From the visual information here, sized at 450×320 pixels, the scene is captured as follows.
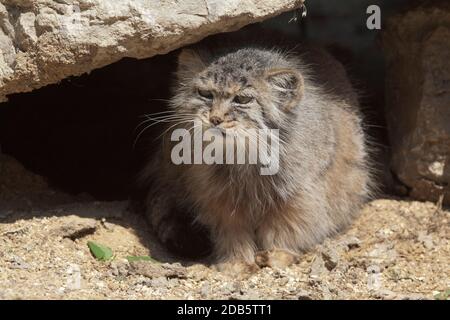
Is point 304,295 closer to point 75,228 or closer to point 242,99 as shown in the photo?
point 242,99

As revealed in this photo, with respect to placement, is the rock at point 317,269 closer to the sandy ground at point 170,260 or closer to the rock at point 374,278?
the sandy ground at point 170,260

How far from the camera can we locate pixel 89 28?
4.88 meters

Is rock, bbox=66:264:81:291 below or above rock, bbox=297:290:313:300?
above

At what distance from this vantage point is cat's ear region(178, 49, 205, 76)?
17.7 feet

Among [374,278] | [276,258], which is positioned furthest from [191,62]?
[374,278]

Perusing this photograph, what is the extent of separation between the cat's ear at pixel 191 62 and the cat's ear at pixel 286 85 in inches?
19.7

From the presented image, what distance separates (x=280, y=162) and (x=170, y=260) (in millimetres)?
1095

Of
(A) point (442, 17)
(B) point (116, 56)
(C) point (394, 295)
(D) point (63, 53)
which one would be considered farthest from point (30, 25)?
(A) point (442, 17)

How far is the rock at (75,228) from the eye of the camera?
5371 mm

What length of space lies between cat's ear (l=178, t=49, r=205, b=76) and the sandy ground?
4.30 ft

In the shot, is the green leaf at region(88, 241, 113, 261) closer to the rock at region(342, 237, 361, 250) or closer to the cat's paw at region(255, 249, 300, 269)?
the cat's paw at region(255, 249, 300, 269)

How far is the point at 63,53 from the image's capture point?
16.1 feet

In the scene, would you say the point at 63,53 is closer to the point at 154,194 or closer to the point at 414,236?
the point at 154,194

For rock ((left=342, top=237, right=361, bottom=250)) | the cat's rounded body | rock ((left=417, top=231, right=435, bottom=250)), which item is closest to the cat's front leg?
the cat's rounded body
